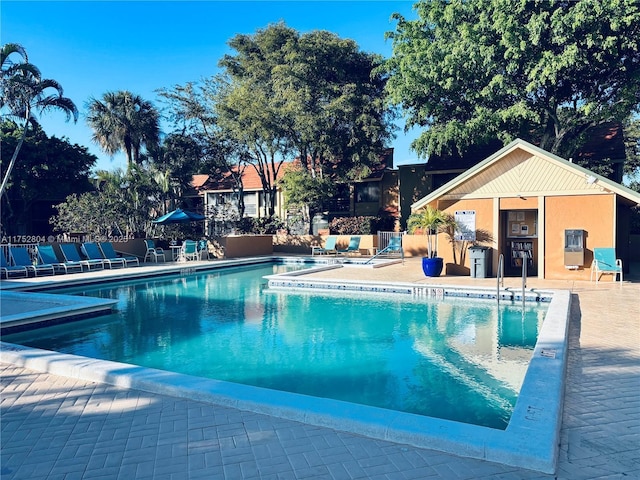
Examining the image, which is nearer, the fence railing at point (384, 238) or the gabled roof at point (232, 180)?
the fence railing at point (384, 238)

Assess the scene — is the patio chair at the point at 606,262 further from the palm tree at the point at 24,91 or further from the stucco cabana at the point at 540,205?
the palm tree at the point at 24,91

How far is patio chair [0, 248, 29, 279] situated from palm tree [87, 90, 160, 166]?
12737 mm

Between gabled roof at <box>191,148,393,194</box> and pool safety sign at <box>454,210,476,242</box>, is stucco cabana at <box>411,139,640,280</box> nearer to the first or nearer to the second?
pool safety sign at <box>454,210,476,242</box>

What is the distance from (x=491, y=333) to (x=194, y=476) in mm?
6332

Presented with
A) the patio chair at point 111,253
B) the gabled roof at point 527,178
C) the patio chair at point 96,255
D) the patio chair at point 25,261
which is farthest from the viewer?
the patio chair at point 111,253

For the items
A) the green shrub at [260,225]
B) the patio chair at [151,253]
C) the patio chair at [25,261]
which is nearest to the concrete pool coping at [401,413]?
the patio chair at [25,261]

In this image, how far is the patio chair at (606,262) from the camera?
1149 cm

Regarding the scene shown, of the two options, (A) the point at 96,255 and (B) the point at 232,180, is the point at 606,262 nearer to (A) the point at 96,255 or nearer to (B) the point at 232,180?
(A) the point at 96,255

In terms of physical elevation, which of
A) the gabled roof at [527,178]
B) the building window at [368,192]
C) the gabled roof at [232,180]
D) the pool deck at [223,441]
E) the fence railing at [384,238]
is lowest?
the pool deck at [223,441]

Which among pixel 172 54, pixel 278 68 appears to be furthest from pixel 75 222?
pixel 278 68

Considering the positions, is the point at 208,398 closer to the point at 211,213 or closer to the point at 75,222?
the point at 75,222

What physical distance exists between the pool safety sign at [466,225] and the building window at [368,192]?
13.1m

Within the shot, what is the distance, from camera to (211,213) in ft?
94.6

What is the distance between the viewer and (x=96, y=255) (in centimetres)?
1703
